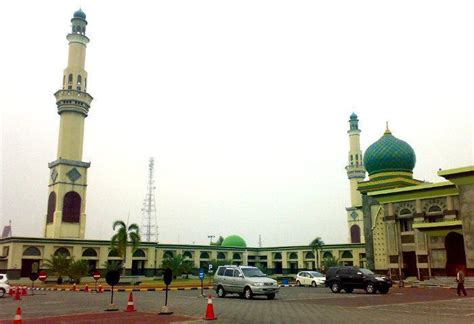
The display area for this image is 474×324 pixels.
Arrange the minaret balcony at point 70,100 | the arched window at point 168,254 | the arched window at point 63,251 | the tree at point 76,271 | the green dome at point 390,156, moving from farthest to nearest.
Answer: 1. the arched window at point 168,254
2. the minaret balcony at point 70,100
3. the arched window at point 63,251
4. the green dome at point 390,156
5. the tree at point 76,271

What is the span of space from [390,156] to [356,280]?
2468 centimetres

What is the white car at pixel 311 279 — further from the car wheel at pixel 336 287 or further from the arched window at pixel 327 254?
the arched window at pixel 327 254

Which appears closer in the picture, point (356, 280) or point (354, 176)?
point (356, 280)

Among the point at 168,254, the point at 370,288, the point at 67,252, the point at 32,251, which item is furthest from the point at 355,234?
the point at 370,288

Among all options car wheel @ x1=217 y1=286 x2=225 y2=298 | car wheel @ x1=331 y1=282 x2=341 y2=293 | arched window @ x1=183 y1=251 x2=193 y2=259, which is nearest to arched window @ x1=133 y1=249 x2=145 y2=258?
arched window @ x1=183 y1=251 x2=193 y2=259

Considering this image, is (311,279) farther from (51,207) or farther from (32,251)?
(51,207)

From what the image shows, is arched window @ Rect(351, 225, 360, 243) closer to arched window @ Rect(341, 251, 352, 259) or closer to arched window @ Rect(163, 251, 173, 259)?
arched window @ Rect(341, 251, 352, 259)

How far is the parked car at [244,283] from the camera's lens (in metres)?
23.0

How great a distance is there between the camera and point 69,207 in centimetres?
7206

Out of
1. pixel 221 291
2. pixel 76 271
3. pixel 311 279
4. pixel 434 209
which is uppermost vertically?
pixel 434 209

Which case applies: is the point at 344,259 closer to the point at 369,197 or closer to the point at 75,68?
the point at 369,197

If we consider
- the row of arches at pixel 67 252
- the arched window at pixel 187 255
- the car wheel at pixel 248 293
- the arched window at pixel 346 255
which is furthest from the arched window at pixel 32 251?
the arched window at pixel 346 255

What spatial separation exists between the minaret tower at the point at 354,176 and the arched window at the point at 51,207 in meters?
59.8

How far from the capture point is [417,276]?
4097 centimetres
